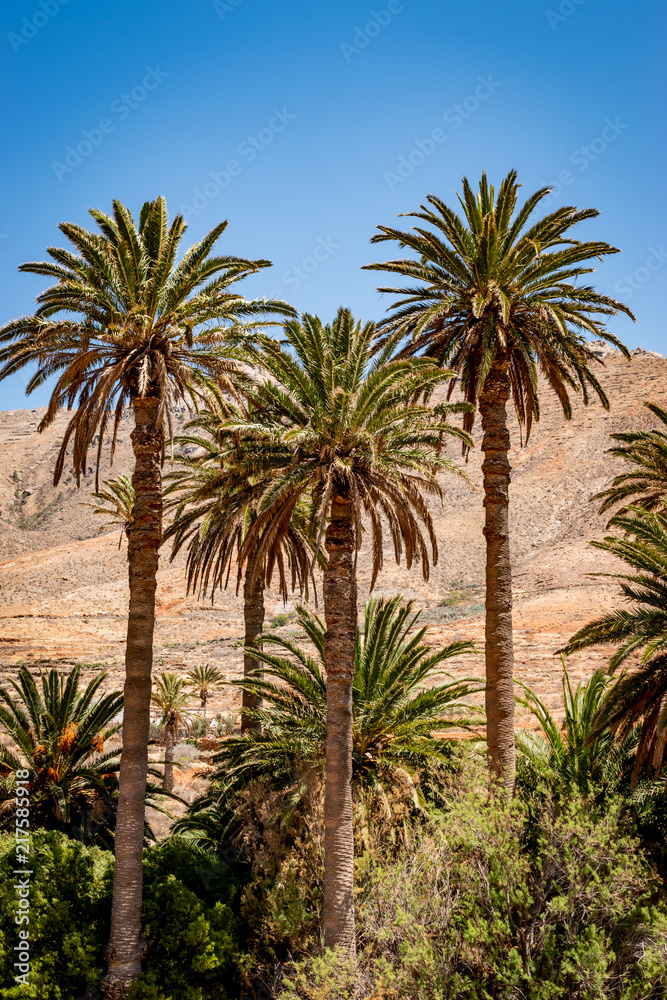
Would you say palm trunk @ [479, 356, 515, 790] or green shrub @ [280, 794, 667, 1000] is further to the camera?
palm trunk @ [479, 356, 515, 790]

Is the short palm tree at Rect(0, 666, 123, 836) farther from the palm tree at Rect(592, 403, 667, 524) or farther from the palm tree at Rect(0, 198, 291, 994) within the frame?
the palm tree at Rect(592, 403, 667, 524)

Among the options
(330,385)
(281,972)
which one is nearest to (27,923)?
(281,972)

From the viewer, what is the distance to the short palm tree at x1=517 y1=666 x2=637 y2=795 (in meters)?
14.7

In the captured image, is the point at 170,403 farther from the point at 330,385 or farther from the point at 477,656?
the point at 477,656

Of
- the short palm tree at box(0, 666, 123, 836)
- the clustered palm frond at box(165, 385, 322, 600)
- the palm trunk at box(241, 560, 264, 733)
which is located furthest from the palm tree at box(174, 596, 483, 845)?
the clustered palm frond at box(165, 385, 322, 600)

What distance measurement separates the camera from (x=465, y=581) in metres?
74.5

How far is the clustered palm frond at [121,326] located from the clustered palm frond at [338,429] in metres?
1.22

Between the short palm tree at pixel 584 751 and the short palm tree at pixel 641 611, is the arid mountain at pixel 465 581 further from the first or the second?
the short palm tree at pixel 641 611

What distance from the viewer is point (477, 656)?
40688mm

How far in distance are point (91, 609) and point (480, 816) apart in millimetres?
75476

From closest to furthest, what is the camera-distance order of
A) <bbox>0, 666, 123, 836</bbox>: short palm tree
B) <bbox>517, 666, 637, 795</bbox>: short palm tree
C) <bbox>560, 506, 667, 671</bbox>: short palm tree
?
<bbox>560, 506, 667, 671</bbox>: short palm tree < <bbox>517, 666, 637, 795</bbox>: short palm tree < <bbox>0, 666, 123, 836</bbox>: short palm tree

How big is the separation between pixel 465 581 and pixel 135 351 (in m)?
63.8

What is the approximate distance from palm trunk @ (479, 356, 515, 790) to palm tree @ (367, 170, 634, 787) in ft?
0.06

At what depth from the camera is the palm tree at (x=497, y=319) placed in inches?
561
